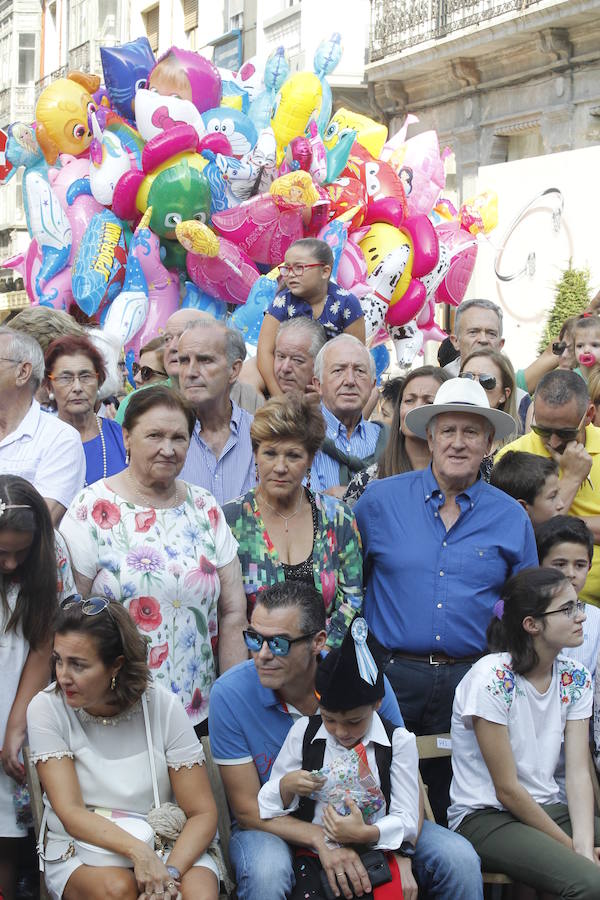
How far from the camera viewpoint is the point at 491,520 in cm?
468

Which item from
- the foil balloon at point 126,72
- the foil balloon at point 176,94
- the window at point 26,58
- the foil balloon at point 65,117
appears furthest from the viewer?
the window at point 26,58

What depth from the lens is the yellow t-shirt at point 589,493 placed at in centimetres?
532

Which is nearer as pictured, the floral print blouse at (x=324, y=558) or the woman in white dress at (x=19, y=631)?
the woman in white dress at (x=19, y=631)

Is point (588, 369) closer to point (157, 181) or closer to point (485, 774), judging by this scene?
point (485, 774)

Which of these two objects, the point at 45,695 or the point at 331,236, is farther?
the point at 331,236

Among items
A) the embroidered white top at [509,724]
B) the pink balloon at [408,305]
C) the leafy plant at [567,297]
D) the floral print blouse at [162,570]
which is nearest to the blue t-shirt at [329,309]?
the floral print blouse at [162,570]

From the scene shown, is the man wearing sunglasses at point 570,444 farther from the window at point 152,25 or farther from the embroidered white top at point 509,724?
the window at point 152,25

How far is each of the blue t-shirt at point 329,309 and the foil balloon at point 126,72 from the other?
5031 mm

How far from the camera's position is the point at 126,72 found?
37.0ft

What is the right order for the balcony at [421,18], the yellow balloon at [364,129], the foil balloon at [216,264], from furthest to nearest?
the balcony at [421,18], the yellow balloon at [364,129], the foil balloon at [216,264]

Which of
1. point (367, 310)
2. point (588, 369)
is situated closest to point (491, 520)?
point (588, 369)

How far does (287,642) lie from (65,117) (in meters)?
8.56

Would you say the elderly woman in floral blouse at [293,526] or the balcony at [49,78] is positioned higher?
the balcony at [49,78]

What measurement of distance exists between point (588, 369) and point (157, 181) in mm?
5074
